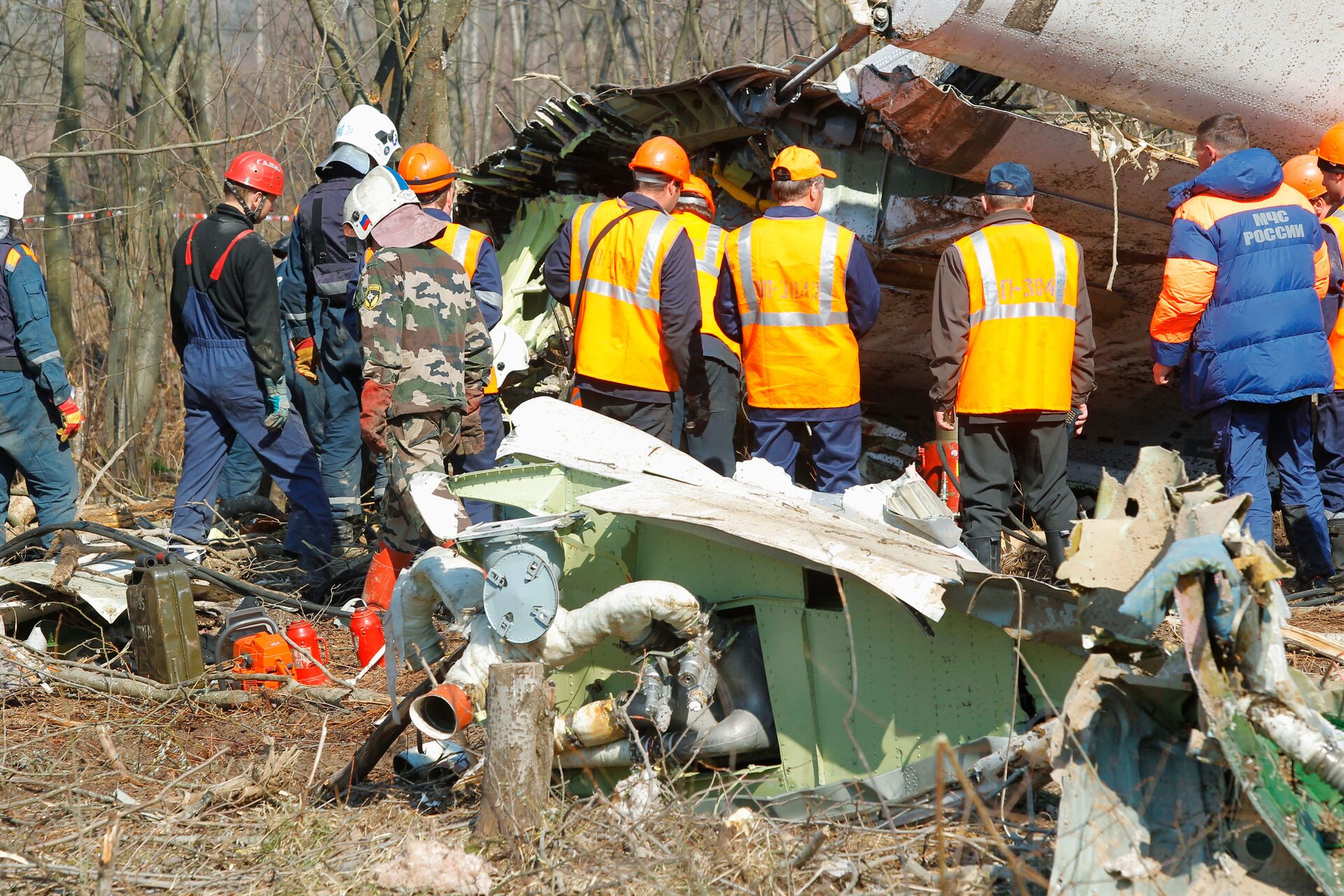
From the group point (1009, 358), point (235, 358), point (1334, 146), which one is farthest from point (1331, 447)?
point (235, 358)

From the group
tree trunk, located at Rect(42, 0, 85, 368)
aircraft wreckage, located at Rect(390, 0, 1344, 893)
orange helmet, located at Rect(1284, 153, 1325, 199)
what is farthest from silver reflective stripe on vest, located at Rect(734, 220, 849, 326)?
A: tree trunk, located at Rect(42, 0, 85, 368)

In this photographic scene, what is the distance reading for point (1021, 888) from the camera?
2.42m

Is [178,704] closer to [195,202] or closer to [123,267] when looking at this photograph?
[123,267]

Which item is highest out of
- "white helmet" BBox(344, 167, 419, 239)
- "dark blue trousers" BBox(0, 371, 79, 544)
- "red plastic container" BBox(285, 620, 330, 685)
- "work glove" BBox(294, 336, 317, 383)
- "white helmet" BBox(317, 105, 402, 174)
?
"white helmet" BBox(317, 105, 402, 174)

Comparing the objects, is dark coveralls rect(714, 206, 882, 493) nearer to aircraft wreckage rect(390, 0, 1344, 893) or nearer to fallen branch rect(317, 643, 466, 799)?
aircraft wreckage rect(390, 0, 1344, 893)

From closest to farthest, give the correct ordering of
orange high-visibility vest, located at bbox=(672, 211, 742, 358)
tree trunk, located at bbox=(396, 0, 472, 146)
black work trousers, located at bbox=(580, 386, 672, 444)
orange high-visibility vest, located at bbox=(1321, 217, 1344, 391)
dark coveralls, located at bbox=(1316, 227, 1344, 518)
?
dark coveralls, located at bbox=(1316, 227, 1344, 518)
orange high-visibility vest, located at bbox=(1321, 217, 1344, 391)
black work trousers, located at bbox=(580, 386, 672, 444)
orange high-visibility vest, located at bbox=(672, 211, 742, 358)
tree trunk, located at bbox=(396, 0, 472, 146)

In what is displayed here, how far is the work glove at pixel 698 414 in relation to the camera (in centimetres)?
614

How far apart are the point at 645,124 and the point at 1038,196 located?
2220mm

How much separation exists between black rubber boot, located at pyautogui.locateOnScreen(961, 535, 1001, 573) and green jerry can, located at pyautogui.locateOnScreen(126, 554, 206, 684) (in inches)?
123

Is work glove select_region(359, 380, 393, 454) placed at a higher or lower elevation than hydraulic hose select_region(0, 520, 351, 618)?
higher

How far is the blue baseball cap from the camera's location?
201 inches

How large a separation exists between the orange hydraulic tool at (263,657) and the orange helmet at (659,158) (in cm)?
260

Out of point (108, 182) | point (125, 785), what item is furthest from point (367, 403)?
point (108, 182)

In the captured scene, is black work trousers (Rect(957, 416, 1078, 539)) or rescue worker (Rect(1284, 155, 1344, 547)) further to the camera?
rescue worker (Rect(1284, 155, 1344, 547))
